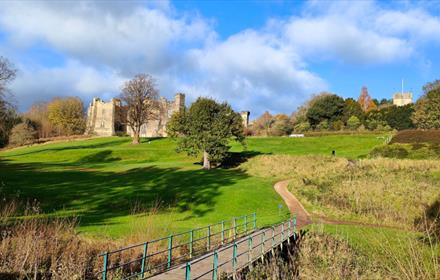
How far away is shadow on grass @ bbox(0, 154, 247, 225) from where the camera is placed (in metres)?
20.9

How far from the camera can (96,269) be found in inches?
399

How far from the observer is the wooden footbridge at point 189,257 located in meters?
9.31

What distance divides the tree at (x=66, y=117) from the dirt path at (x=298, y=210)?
72402 mm

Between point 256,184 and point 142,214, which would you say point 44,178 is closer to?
point 142,214

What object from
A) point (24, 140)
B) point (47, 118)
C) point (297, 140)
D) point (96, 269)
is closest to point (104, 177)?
point (96, 269)

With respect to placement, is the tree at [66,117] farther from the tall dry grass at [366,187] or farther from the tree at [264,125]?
the tall dry grass at [366,187]

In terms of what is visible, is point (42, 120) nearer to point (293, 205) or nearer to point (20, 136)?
point (20, 136)

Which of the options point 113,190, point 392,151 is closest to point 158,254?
point 113,190

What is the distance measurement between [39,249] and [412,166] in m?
31.4

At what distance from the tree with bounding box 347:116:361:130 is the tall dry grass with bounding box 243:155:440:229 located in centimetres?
3536

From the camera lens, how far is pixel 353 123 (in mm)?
71562

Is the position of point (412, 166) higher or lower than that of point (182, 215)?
higher

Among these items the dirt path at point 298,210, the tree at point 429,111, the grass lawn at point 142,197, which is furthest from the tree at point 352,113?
the dirt path at point 298,210

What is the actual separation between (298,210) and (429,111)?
153 feet
